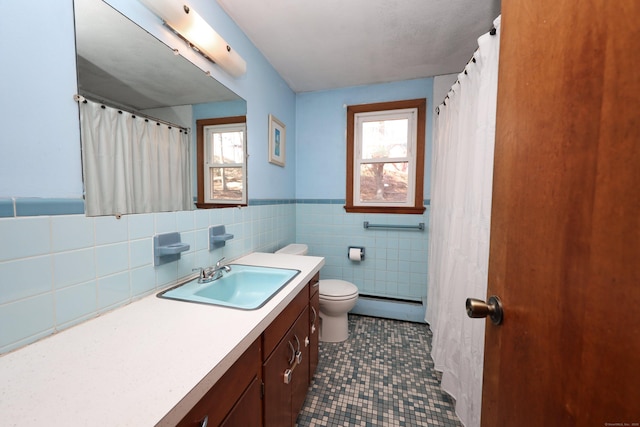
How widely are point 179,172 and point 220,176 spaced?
27 cm

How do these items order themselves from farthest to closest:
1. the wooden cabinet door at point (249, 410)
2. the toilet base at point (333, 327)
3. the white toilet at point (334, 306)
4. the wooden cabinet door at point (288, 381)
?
the toilet base at point (333, 327)
the white toilet at point (334, 306)
the wooden cabinet door at point (288, 381)
the wooden cabinet door at point (249, 410)

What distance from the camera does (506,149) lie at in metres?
0.55

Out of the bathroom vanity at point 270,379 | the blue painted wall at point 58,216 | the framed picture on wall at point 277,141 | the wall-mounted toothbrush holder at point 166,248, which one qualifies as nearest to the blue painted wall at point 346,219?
the framed picture on wall at point 277,141

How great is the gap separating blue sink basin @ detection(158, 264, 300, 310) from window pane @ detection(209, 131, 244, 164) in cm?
65

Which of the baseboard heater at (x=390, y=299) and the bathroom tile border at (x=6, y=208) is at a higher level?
the bathroom tile border at (x=6, y=208)

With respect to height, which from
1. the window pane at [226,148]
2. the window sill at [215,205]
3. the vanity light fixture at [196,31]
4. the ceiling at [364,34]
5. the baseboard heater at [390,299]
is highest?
the ceiling at [364,34]

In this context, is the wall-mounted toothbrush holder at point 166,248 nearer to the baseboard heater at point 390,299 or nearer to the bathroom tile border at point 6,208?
the bathroom tile border at point 6,208

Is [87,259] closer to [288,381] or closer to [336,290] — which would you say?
[288,381]

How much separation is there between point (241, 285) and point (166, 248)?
16.8 inches

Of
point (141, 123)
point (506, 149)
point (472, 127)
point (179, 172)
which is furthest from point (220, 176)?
point (472, 127)

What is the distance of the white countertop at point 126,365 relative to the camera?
1.38ft

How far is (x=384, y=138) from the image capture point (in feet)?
7.63

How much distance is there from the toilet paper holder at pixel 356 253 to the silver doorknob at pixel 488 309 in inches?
67.0

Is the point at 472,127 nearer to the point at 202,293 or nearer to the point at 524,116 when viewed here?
the point at 524,116
